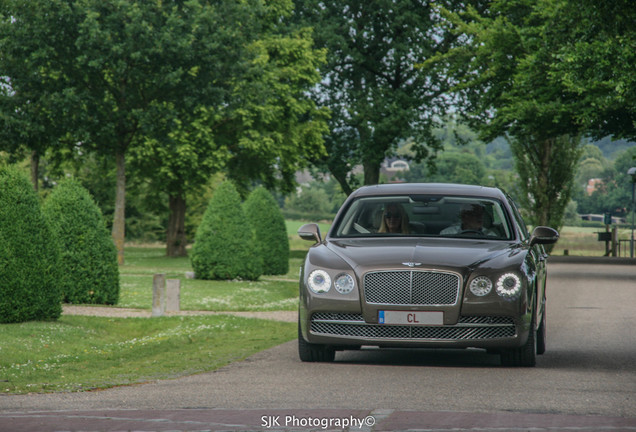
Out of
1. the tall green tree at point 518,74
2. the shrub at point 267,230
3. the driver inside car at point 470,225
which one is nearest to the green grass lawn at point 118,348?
the driver inside car at point 470,225

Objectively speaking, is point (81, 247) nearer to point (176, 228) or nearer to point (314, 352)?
point (314, 352)

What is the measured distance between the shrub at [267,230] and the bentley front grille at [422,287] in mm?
25949

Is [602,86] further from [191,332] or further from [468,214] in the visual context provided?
[468,214]

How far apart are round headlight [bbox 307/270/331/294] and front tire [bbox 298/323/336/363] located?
0.62m

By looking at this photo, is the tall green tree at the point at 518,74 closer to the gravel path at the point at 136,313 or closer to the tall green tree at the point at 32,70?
the gravel path at the point at 136,313

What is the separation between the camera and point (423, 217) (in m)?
10.8

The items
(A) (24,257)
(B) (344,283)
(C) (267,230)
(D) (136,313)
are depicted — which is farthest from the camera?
(C) (267,230)

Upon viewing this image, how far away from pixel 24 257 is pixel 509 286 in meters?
8.89

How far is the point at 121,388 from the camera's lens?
27.8ft

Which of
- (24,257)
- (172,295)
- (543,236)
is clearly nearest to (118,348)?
(24,257)

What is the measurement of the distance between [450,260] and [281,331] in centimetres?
655

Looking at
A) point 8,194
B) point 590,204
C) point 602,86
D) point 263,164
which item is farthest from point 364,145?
point 590,204

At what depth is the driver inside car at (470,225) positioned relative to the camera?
34.2 feet

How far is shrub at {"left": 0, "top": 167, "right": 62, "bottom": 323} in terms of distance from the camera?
50.7ft
